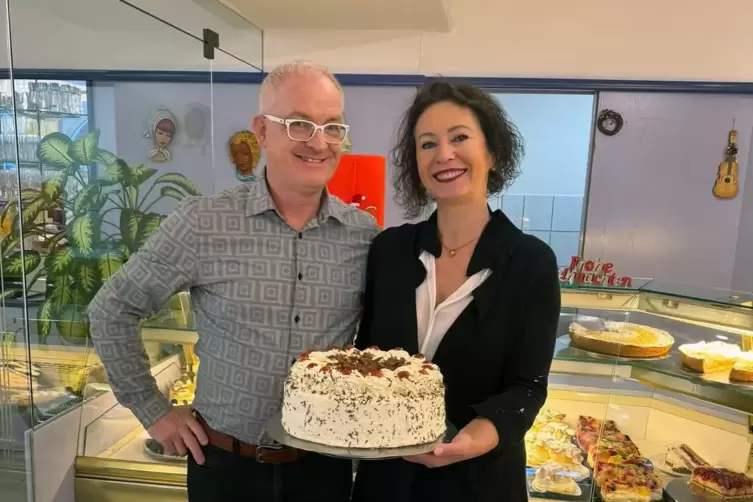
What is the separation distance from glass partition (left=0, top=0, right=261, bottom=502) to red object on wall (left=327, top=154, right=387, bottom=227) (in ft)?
4.16

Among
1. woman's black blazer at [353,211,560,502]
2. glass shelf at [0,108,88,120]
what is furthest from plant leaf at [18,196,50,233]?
woman's black blazer at [353,211,560,502]

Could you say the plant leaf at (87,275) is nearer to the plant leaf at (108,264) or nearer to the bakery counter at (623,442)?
the plant leaf at (108,264)

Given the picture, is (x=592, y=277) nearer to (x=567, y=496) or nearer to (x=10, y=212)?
(x=567, y=496)

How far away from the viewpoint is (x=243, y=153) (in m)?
5.71

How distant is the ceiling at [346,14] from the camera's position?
4.35m

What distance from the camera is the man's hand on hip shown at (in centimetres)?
193

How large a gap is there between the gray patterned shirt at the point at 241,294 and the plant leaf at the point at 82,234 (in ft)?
5.08

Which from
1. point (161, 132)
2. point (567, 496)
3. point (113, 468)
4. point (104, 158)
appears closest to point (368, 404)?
point (567, 496)

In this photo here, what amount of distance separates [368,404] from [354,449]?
135 millimetres

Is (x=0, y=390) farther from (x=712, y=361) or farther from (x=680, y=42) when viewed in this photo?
(x=680, y=42)

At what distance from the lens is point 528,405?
1.72 meters

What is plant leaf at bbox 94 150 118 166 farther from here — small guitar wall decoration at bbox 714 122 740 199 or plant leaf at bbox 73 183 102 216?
small guitar wall decoration at bbox 714 122 740 199

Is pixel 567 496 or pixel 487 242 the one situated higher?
pixel 487 242

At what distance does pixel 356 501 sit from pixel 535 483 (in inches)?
49.6
